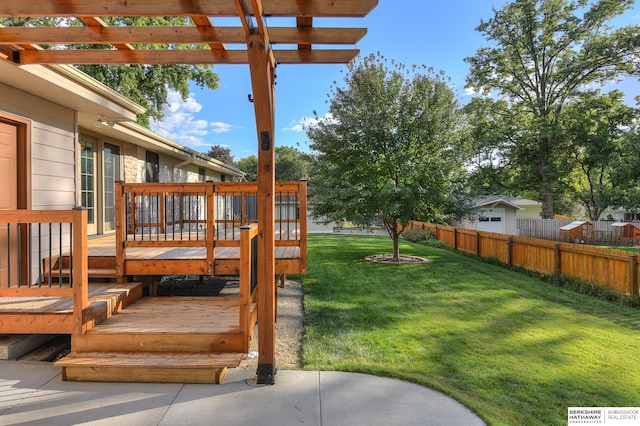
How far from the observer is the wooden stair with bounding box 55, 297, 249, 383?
294 centimetres

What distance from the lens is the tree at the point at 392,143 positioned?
10.2 m

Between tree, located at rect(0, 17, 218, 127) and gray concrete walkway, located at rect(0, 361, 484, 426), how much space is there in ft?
43.6

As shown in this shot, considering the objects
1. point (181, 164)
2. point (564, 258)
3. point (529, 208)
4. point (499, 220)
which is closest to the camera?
point (564, 258)

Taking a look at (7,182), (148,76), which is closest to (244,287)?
(7,182)

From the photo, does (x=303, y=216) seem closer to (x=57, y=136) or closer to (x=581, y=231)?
(x=57, y=136)

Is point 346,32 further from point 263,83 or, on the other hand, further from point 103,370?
point 103,370

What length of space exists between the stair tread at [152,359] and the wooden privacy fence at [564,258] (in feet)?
24.6

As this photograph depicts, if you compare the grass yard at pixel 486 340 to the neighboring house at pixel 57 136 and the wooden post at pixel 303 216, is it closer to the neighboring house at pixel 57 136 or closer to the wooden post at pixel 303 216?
the wooden post at pixel 303 216

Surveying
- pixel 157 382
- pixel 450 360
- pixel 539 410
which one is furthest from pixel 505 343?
pixel 157 382

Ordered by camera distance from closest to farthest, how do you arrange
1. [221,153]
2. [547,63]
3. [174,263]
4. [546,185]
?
[174,263], [546,185], [547,63], [221,153]

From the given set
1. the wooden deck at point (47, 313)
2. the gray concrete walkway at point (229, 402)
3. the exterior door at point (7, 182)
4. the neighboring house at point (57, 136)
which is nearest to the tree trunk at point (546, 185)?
the neighboring house at point (57, 136)

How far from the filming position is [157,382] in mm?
2953

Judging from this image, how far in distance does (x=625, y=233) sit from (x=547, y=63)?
10.4 metres

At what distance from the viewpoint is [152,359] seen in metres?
3.00
